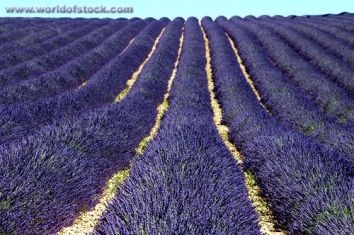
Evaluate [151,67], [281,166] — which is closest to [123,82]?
[151,67]

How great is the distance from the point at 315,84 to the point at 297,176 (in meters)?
7.00

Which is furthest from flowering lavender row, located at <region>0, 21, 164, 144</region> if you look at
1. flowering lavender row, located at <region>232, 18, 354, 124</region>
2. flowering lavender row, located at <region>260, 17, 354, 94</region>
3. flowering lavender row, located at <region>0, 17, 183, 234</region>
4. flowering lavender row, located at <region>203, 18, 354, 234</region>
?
flowering lavender row, located at <region>260, 17, 354, 94</region>

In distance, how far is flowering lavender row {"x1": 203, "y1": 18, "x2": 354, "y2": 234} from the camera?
3.52 metres

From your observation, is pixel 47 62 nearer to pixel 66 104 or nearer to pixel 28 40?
pixel 28 40

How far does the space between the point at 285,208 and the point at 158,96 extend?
6679 millimetres

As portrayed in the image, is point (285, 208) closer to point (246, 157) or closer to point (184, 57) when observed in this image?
point (246, 157)

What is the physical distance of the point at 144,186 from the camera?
12.5ft

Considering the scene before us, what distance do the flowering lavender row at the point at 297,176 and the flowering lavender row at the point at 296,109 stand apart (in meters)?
0.56

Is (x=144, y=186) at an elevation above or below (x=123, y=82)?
above

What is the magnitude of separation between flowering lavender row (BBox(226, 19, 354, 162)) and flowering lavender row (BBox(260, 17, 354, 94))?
5.20ft

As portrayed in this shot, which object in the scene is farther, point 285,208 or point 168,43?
point 168,43

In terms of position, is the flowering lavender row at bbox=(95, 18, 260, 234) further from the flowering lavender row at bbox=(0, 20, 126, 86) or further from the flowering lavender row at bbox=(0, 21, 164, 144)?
the flowering lavender row at bbox=(0, 20, 126, 86)

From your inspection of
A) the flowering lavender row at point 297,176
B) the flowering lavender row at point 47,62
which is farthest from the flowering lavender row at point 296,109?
the flowering lavender row at point 47,62

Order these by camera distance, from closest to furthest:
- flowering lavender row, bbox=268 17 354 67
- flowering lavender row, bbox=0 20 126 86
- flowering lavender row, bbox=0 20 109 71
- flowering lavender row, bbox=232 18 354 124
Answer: flowering lavender row, bbox=232 18 354 124, flowering lavender row, bbox=0 20 126 86, flowering lavender row, bbox=0 20 109 71, flowering lavender row, bbox=268 17 354 67
